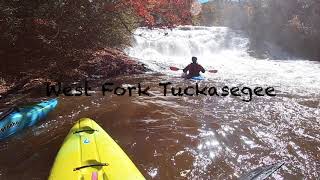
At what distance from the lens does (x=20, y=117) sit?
638 cm

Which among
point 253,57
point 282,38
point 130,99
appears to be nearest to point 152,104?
point 130,99

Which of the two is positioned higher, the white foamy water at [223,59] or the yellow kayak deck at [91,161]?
the white foamy water at [223,59]

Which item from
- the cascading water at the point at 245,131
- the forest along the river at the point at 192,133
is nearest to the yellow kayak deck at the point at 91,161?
the forest along the river at the point at 192,133

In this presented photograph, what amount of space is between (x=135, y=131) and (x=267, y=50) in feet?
57.5

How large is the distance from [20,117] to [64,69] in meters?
5.18

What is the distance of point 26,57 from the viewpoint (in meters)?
11.9

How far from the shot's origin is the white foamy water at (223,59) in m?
11.7

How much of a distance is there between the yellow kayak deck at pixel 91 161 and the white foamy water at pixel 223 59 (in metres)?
6.39

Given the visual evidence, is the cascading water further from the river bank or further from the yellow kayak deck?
the river bank

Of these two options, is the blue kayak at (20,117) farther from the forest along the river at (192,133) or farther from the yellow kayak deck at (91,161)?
the yellow kayak deck at (91,161)

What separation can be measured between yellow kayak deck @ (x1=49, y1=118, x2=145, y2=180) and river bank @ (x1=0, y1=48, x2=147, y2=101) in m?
4.85

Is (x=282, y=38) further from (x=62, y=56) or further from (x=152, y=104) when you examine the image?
(x=152, y=104)

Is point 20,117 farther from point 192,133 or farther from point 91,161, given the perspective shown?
point 192,133

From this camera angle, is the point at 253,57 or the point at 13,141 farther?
the point at 253,57
